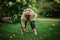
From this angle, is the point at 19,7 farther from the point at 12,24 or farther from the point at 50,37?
the point at 50,37

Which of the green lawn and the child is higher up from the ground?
the child

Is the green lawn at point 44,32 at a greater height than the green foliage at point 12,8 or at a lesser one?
lesser

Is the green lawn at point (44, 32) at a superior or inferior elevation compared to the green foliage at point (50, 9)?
inferior

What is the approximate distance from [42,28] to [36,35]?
10cm

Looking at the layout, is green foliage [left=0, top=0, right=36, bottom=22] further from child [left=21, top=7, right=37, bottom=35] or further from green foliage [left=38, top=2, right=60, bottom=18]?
green foliage [left=38, top=2, right=60, bottom=18]

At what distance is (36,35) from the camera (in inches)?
100

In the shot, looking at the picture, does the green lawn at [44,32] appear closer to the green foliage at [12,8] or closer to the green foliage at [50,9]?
the green foliage at [50,9]

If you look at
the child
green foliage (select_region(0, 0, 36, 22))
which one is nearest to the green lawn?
the child

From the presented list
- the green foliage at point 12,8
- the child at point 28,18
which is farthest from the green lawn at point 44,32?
the green foliage at point 12,8

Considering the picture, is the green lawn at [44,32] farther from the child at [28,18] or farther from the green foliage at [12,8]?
the green foliage at [12,8]

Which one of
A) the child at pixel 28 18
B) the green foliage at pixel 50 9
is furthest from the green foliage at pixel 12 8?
the green foliage at pixel 50 9

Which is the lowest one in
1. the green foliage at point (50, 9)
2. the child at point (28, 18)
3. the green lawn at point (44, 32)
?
the green lawn at point (44, 32)

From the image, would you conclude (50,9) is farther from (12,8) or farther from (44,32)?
(12,8)

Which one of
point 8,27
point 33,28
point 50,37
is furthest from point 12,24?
point 50,37
